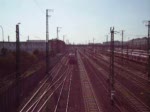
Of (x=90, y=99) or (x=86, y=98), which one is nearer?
(x=90, y=99)

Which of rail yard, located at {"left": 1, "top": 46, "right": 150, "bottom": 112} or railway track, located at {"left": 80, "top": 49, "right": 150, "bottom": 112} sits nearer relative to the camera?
railway track, located at {"left": 80, "top": 49, "right": 150, "bottom": 112}

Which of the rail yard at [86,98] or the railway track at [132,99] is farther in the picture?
the rail yard at [86,98]

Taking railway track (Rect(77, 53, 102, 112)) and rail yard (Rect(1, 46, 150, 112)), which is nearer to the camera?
railway track (Rect(77, 53, 102, 112))

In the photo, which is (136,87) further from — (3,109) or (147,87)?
(3,109)

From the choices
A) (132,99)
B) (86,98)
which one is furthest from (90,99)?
(132,99)

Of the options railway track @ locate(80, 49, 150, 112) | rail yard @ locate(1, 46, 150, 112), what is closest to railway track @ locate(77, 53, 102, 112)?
rail yard @ locate(1, 46, 150, 112)

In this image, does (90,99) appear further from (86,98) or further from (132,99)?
(132,99)

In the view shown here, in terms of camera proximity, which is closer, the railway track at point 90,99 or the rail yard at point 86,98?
the railway track at point 90,99

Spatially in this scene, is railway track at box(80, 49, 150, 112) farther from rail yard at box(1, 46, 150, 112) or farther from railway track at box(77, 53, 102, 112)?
railway track at box(77, 53, 102, 112)

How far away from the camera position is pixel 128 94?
2756cm

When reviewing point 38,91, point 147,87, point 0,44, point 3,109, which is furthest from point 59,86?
point 0,44

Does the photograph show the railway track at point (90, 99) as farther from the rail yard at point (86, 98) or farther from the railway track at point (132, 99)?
the railway track at point (132, 99)

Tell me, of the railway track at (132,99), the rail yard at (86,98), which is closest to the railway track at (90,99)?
the rail yard at (86,98)

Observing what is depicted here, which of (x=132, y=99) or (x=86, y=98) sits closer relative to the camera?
(x=132, y=99)
